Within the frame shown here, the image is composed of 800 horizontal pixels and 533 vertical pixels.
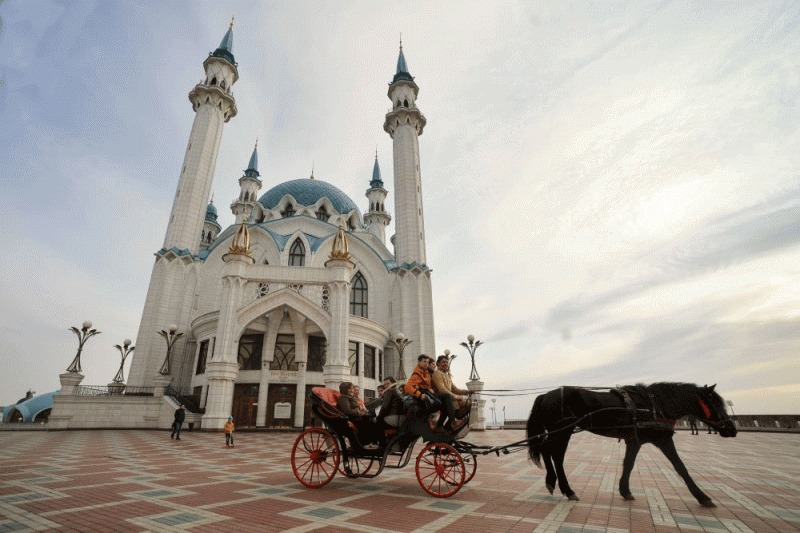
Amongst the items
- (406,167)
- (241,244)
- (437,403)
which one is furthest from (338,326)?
(406,167)

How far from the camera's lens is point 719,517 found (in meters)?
4.62

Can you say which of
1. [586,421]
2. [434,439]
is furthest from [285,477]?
[586,421]

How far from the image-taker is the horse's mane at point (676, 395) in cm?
566

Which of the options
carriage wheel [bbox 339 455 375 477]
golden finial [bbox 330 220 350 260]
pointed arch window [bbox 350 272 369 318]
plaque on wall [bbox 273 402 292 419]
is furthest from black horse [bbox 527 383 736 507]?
pointed arch window [bbox 350 272 369 318]

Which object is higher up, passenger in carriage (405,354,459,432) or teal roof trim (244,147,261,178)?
teal roof trim (244,147,261,178)

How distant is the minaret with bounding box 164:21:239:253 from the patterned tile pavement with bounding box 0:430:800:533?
899 inches

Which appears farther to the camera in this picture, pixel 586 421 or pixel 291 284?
pixel 291 284

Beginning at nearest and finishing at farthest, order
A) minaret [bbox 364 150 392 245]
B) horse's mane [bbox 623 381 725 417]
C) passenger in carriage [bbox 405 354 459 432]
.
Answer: horse's mane [bbox 623 381 725 417]
passenger in carriage [bbox 405 354 459 432]
minaret [bbox 364 150 392 245]

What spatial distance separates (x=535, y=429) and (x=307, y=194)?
3795 cm

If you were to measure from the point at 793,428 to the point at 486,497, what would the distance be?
26.7 meters

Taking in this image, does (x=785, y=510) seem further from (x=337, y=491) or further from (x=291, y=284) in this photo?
(x=291, y=284)

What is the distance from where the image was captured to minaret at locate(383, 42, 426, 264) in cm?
3173

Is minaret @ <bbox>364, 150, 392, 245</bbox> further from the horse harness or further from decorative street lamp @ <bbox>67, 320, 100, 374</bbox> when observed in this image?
the horse harness

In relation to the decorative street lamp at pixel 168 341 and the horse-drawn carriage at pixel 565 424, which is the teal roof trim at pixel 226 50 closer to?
the decorative street lamp at pixel 168 341
